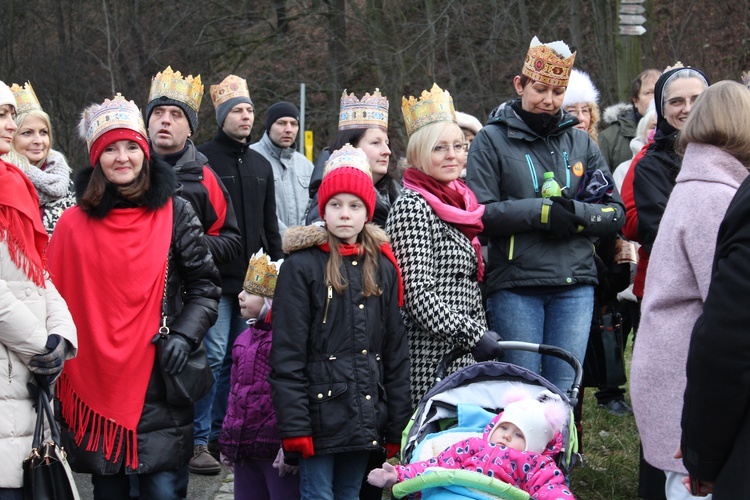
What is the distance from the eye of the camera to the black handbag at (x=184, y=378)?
15.6ft

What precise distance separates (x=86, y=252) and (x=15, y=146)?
1.94m

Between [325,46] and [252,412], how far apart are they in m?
19.2

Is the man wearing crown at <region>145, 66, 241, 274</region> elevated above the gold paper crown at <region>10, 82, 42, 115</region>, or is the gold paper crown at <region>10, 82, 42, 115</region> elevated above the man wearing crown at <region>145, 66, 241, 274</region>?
the gold paper crown at <region>10, 82, 42, 115</region>

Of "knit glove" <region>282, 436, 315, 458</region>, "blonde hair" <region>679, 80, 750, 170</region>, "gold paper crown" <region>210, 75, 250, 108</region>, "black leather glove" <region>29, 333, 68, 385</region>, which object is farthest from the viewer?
"gold paper crown" <region>210, 75, 250, 108</region>

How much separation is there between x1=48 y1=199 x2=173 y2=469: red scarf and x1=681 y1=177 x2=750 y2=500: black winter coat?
101 inches

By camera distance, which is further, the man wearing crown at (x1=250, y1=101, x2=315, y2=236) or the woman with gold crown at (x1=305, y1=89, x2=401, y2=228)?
the man wearing crown at (x1=250, y1=101, x2=315, y2=236)

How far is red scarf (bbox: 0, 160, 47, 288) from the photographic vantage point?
4465mm

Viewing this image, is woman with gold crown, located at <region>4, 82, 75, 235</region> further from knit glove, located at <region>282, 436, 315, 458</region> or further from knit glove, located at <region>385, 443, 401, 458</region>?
knit glove, located at <region>385, 443, 401, 458</region>

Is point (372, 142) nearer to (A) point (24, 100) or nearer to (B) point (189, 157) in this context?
(B) point (189, 157)

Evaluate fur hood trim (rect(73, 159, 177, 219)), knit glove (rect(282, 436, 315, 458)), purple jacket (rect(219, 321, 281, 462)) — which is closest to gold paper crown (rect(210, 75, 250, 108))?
fur hood trim (rect(73, 159, 177, 219))

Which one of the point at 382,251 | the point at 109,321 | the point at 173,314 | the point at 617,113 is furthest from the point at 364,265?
the point at 617,113

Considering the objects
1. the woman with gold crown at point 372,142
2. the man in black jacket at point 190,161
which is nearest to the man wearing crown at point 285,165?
the man in black jacket at point 190,161

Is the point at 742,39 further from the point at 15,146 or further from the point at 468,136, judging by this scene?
the point at 15,146

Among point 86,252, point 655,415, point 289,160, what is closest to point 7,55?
point 289,160
